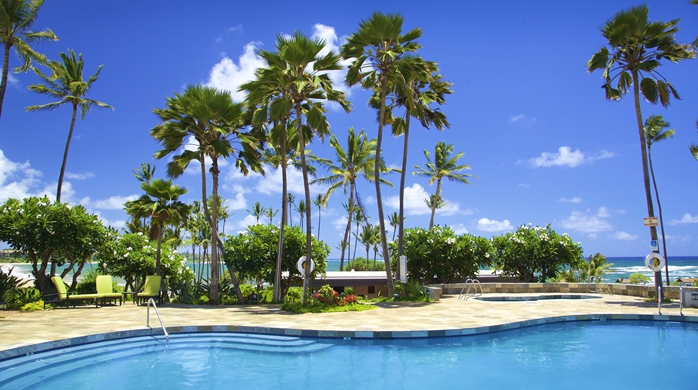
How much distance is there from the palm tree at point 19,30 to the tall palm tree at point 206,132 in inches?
183

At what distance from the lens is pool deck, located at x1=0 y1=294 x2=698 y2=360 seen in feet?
33.9

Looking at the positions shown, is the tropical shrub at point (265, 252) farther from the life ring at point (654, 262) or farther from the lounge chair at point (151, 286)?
the life ring at point (654, 262)

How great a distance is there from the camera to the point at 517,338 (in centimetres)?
1115

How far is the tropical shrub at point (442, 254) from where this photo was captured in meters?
21.7

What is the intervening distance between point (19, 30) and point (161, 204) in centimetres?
802

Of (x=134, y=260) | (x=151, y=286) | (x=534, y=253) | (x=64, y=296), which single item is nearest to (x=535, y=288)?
(x=534, y=253)

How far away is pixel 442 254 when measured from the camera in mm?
21625

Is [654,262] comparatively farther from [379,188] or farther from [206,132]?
[206,132]

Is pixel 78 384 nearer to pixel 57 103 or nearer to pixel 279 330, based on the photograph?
pixel 279 330

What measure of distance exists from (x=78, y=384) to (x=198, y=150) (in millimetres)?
11764

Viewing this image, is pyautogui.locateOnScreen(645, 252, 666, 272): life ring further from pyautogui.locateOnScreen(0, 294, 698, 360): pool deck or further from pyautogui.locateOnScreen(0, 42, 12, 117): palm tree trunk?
pyautogui.locateOnScreen(0, 42, 12, 117): palm tree trunk

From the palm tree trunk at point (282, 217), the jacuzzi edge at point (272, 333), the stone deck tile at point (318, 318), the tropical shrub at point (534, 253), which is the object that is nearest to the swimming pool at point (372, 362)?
the jacuzzi edge at point (272, 333)

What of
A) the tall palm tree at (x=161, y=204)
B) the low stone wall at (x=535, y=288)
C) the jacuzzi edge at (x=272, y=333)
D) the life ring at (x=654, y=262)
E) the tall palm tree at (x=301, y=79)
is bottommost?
the jacuzzi edge at (x=272, y=333)

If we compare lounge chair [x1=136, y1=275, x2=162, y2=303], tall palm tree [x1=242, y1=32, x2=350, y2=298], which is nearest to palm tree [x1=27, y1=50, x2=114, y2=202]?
lounge chair [x1=136, y1=275, x2=162, y2=303]
